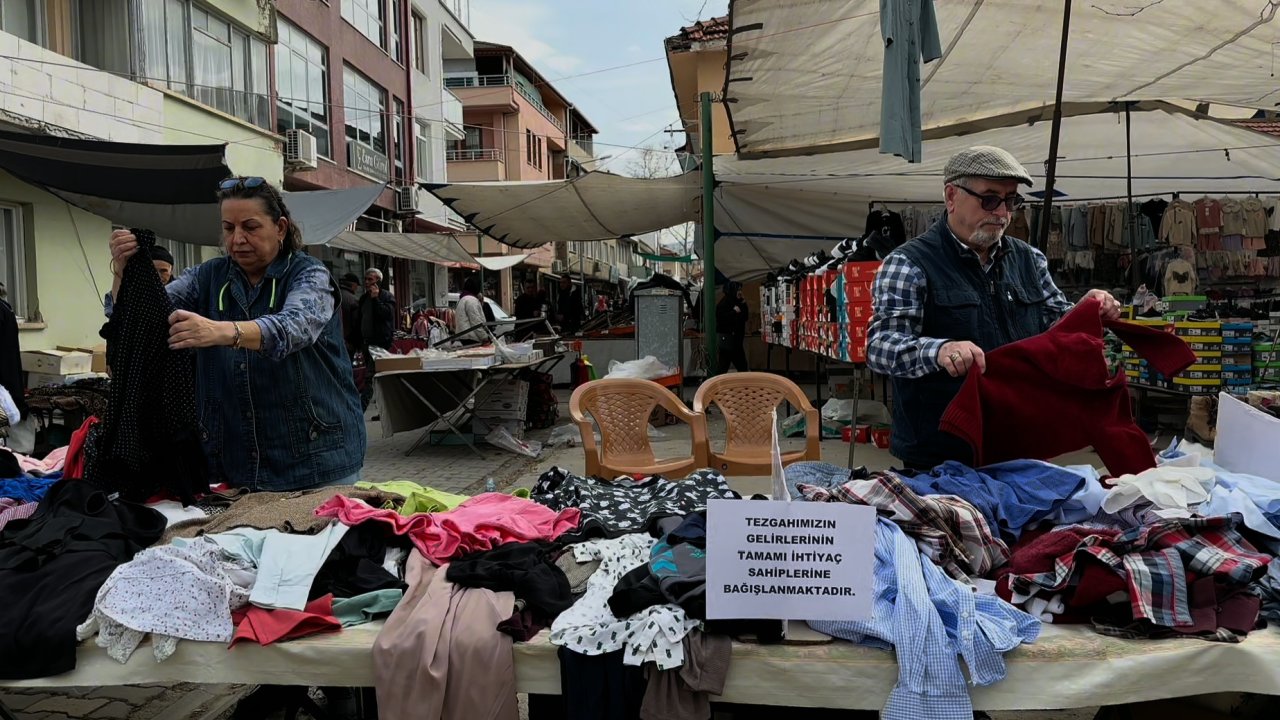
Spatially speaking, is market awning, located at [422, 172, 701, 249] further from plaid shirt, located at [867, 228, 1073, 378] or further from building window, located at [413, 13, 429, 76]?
building window, located at [413, 13, 429, 76]

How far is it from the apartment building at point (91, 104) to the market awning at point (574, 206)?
4.49 m

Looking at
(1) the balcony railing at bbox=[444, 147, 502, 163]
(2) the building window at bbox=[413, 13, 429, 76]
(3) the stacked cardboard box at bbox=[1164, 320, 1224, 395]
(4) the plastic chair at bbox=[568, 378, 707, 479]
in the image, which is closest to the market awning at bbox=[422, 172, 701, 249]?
(4) the plastic chair at bbox=[568, 378, 707, 479]

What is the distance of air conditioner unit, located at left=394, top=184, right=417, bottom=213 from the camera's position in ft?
83.0

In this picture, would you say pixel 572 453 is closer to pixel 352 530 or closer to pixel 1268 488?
pixel 352 530

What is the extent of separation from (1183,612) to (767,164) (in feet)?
29.5

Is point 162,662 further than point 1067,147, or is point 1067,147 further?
point 1067,147

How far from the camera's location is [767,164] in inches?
404

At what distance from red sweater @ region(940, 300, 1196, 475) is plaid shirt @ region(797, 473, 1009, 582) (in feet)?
1.34

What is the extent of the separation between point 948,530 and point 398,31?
27.5 meters

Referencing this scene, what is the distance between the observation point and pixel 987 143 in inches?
354

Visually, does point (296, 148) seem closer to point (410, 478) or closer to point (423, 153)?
point (423, 153)

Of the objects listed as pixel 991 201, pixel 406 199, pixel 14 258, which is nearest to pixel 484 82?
pixel 406 199

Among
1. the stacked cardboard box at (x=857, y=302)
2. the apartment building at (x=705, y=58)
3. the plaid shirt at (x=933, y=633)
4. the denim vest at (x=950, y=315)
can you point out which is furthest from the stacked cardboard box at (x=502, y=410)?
the apartment building at (x=705, y=58)

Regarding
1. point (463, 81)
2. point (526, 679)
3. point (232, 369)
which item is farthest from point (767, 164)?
point (463, 81)
